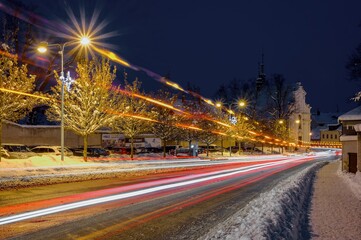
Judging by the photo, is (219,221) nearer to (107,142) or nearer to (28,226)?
(28,226)

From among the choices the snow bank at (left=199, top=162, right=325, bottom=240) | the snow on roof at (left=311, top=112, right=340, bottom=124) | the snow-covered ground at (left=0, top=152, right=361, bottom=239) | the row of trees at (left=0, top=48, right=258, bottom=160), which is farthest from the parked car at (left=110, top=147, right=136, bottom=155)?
the snow on roof at (left=311, top=112, right=340, bottom=124)

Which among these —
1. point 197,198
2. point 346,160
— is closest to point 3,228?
point 197,198

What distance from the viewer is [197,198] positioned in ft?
48.6

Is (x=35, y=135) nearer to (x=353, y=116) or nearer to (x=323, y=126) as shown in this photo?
(x=353, y=116)

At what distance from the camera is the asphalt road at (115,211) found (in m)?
8.96

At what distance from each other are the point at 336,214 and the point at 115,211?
6.44m

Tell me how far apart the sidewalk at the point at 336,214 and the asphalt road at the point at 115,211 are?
7.84 feet

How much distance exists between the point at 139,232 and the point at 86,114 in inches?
889

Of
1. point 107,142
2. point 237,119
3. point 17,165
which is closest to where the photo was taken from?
point 17,165

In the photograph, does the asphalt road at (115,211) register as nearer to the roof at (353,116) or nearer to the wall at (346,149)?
the wall at (346,149)

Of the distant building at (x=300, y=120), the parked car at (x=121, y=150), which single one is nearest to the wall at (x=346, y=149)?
the parked car at (x=121, y=150)

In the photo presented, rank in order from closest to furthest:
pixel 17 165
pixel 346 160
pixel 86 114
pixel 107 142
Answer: pixel 17 165, pixel 346 160, pixel 86 114, pixel 107 142

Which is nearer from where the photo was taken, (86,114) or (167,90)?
(86,114)

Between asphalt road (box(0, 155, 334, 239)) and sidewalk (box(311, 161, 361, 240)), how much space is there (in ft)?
7.84
